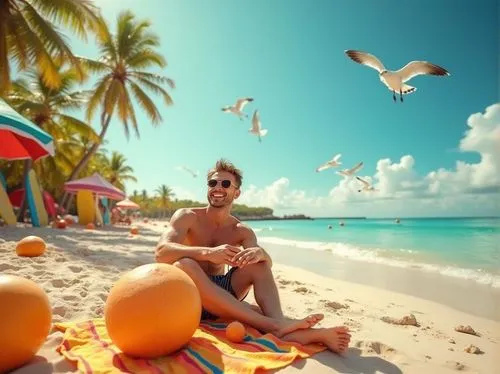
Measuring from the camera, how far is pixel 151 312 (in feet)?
5.90

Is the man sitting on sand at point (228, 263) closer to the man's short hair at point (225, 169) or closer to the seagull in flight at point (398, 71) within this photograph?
the man's short hair at point (225, 169)

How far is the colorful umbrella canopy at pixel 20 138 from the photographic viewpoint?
632 cm

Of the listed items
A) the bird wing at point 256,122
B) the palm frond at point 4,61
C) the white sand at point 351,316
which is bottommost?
the white sand at point 351,316

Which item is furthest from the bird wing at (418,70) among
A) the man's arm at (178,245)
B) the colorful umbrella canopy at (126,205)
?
the colorful umbrella canopy at (126,205)

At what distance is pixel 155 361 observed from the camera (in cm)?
190

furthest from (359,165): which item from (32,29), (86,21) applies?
(32,29)

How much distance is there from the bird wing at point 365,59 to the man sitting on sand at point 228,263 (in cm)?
432

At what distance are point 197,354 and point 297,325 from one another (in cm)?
74

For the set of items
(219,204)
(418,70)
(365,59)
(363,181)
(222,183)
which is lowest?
(219,204)

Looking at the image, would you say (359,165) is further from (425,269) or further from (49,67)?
(49,67)

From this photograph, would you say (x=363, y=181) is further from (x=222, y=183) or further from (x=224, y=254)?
(x=224, y=254)

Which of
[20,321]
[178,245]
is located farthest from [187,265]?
[20,321]

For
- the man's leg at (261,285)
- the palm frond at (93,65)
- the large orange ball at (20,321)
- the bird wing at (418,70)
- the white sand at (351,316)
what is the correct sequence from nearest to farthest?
the large orange ball at (20,321)
the white sand at (351,316)
the man's leg at (261,285)
the bird wing at (418,70)
the palm frond at (93,65)

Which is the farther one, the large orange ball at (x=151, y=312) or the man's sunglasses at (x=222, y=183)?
the man's sunglasses at (x=222, y=183)
